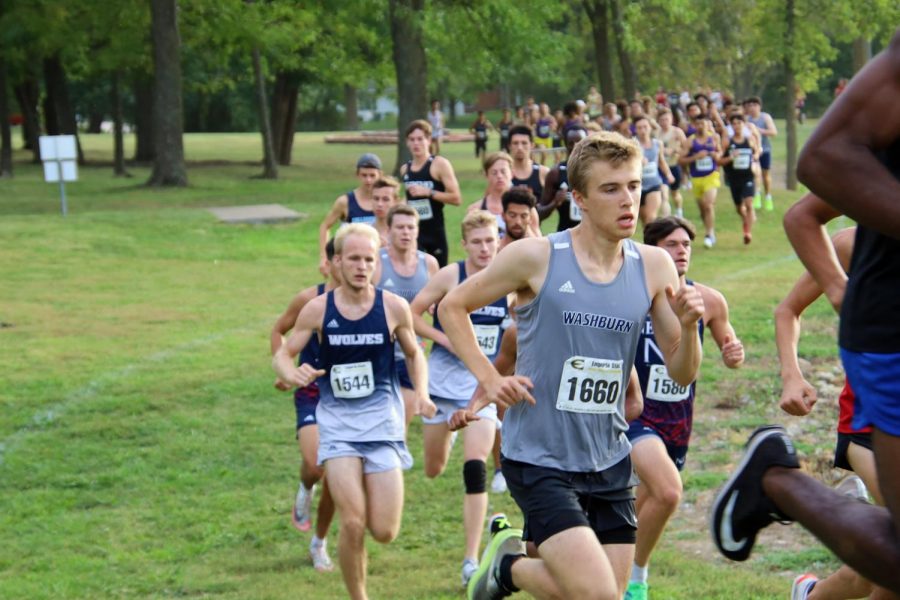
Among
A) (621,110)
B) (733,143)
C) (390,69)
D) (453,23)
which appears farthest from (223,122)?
(733,143)

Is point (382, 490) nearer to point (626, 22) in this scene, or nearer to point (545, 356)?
point (545, 356)

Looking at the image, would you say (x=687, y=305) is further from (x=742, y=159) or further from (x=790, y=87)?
(x=790, y=87)

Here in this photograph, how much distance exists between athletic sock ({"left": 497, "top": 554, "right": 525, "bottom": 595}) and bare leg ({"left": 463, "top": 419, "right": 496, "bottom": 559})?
6.46 ft

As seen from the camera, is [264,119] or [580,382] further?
[264,119]

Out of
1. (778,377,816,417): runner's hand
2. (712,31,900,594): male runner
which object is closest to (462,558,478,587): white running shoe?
(778,377,816,417): runner's hand

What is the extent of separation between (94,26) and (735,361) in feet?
103

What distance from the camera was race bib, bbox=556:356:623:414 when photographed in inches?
207

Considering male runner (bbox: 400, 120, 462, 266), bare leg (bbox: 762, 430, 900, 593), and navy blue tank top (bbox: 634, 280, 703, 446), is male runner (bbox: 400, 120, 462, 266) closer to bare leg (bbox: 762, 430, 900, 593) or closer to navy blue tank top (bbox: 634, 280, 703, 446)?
navy blue tank top (bbox: 634, 280, 703, 446)

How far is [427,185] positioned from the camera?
13.6 meters

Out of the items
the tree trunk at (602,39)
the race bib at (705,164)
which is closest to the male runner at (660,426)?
the race bib at (705,164)

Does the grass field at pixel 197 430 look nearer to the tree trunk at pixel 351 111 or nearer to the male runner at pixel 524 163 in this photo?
the male runner at pixel 524 163

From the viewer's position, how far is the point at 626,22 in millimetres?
32906

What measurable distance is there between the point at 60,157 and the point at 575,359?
22431mm

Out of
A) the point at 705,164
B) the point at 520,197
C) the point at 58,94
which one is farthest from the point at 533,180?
the point at 58,94
